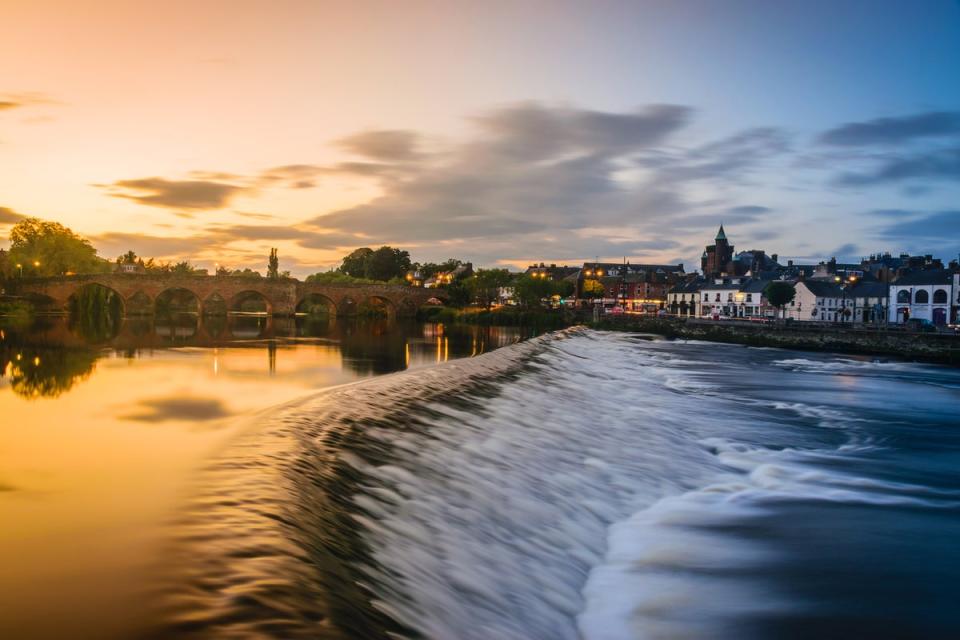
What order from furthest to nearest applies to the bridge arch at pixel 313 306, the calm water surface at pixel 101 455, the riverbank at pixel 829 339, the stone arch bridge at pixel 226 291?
the bridge arch at pixel 313 306 < the stone arch bridge at pixel 226 291 < the riverbank at pixel 829 339 < the calm water surface at pixel 101 455

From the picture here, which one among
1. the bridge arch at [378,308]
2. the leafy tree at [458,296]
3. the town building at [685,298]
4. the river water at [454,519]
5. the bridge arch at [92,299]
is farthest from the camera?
the town building at [685,298]

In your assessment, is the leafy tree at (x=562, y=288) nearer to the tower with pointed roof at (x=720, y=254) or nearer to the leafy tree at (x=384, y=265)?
the tower with pointed roof at (x=720, y=254)

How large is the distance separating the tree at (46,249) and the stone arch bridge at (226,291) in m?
8.65

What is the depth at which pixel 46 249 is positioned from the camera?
85250 millimetres

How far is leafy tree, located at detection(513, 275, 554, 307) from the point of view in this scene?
100 metres

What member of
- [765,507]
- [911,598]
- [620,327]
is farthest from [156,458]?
[620,327]

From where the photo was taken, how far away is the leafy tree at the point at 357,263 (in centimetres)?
15575

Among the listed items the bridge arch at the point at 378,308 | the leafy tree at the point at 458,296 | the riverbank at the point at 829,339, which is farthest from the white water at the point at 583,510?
the leafy tree at the point at 458,296

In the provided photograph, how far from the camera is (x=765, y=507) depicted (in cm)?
959

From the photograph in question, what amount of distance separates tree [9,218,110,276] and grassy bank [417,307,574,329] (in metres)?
44.8

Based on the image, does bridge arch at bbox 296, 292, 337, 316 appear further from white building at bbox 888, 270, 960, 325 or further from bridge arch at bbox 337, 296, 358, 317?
white building at bbox 888, 270, 960, 325

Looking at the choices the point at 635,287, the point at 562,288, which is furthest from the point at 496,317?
the point at 635,287

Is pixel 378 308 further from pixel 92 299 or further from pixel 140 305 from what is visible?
pixel 92 299

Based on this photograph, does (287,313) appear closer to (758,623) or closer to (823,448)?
(823,448)
